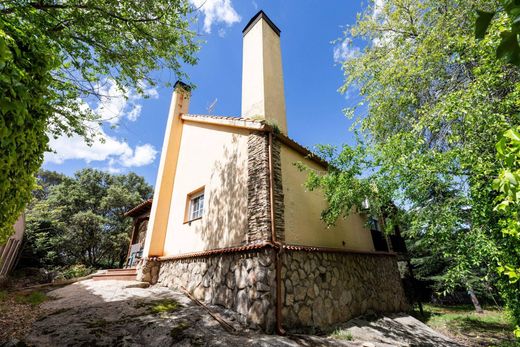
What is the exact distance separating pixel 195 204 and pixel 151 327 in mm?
4733

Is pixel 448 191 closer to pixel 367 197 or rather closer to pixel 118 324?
pixel 367 197

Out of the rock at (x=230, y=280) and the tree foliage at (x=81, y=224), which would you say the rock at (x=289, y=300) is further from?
the tree foliage at (x=81, y=224)

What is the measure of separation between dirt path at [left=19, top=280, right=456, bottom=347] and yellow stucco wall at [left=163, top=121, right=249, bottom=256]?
181 centimetres

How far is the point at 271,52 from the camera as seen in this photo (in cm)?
970

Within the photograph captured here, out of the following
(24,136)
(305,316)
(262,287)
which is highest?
(24,136)

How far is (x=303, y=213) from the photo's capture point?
7.14m

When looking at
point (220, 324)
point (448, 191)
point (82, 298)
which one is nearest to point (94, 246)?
point (82, 298)

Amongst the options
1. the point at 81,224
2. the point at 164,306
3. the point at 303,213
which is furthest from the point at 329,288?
the point at 81,224

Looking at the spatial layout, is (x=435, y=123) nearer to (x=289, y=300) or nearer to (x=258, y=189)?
(x=258, y=189)

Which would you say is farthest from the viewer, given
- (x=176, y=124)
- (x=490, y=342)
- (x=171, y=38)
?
(x=176, y=124)

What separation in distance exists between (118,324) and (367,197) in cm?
675

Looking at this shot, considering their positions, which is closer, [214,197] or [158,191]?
[214,197]

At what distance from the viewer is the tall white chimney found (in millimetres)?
8367

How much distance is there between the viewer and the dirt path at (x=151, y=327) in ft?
14.3
